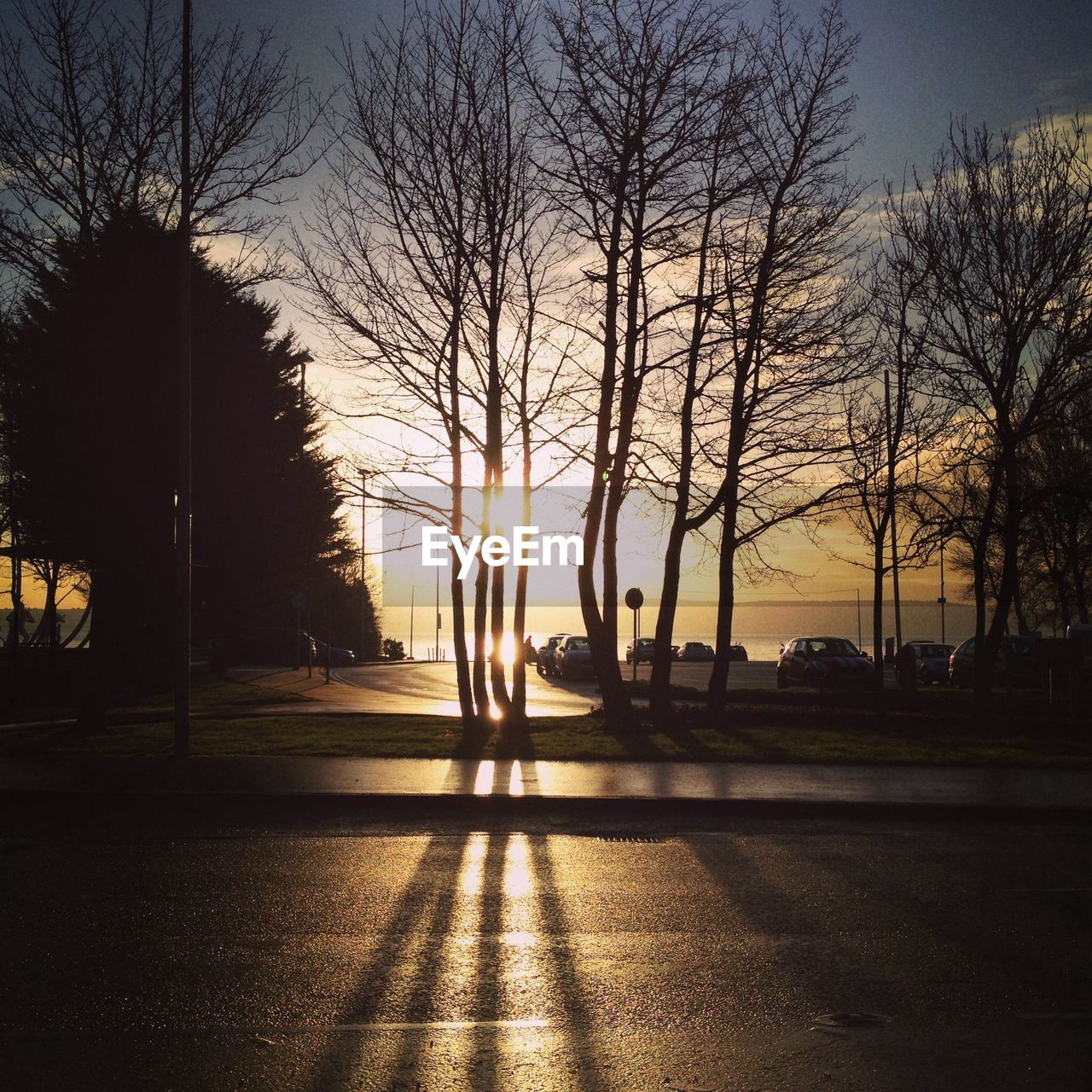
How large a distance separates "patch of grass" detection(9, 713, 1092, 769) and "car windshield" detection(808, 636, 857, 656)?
54.3 ft

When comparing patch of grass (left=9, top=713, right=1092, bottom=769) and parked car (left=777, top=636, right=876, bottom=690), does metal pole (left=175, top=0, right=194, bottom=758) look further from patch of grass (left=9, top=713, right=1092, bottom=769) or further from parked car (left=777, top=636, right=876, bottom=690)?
parked car (left=777, top=636, right=876, bottom=690)

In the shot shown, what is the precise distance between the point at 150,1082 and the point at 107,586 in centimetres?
1392

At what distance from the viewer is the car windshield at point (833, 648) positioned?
36938 mm

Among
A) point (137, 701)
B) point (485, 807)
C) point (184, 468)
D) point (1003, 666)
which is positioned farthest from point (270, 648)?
point (485, 807)

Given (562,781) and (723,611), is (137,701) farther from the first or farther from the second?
(562,781)

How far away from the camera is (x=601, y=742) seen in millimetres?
16484

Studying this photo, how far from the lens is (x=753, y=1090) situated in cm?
436

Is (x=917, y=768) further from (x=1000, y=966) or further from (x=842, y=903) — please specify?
(x=1000, y=966)

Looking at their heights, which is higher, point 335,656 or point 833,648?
point 833,648

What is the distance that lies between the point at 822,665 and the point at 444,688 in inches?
469

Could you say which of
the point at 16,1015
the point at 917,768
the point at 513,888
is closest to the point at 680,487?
the point at 917,768

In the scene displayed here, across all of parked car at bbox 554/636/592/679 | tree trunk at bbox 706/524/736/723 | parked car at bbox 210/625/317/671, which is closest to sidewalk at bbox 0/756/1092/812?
tree trunk at bbox 706/524/736/723

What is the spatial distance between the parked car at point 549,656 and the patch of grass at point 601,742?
2803 cm

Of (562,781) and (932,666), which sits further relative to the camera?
(932,666)
